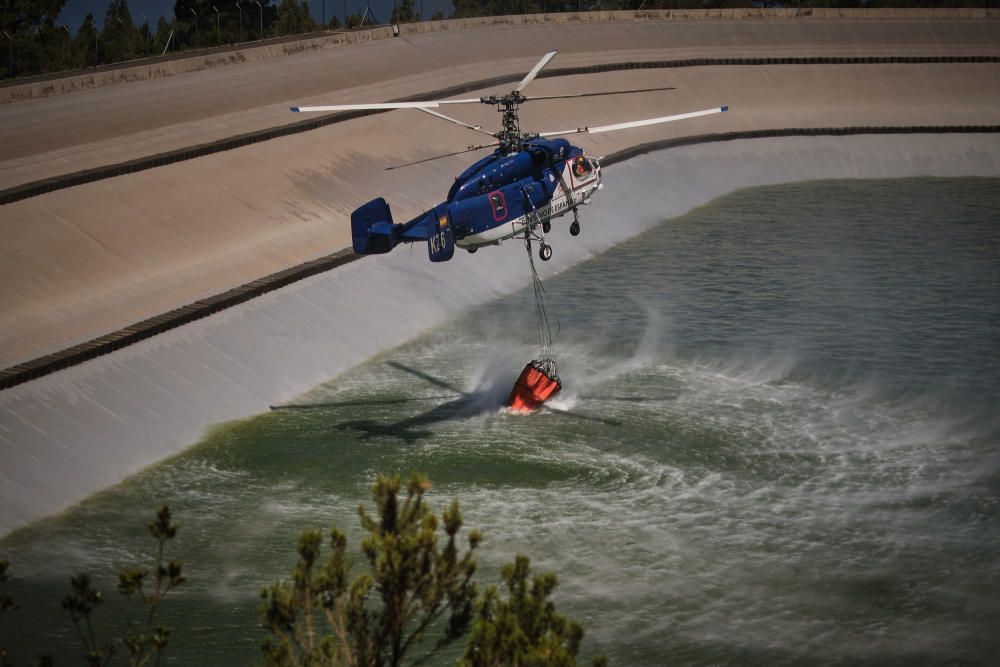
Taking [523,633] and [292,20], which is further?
[292,20]

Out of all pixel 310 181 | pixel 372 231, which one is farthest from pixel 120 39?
pixel 372 231

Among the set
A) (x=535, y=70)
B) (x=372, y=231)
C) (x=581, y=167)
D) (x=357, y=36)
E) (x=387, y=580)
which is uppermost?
(x=357, y=36)

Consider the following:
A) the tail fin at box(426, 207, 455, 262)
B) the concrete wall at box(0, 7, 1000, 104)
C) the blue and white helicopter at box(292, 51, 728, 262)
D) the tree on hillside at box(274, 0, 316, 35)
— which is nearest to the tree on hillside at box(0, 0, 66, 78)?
the concrete wall at box(0, 7, 1000, 104)

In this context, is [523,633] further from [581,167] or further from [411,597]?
[581,167]

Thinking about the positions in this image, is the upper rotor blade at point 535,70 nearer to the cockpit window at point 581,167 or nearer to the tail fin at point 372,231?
the cockpit window at point 581,167

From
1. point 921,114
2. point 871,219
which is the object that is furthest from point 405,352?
point 921,114

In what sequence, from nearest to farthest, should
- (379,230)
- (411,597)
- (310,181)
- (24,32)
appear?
(411,597)
(379,230)
(310,181)
(24,32)

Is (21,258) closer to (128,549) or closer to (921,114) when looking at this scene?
(128,549)
